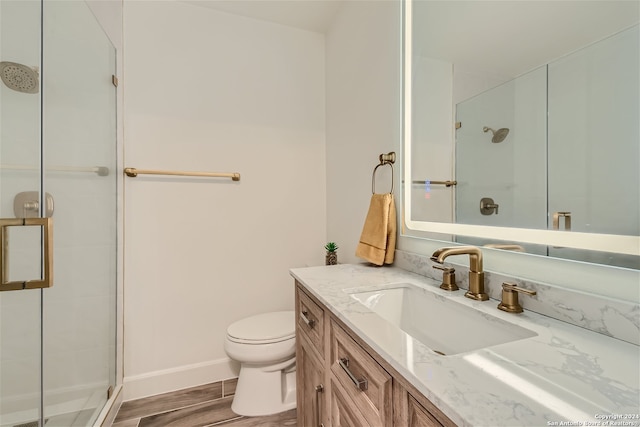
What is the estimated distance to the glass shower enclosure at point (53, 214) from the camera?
1.05m

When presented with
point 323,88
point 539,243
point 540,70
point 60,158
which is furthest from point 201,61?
point 539,243

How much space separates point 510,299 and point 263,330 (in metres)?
1.18

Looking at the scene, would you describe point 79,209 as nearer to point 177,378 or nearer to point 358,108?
point 177,378

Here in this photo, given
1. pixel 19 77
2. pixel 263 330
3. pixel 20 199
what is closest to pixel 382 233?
pixel 263 330

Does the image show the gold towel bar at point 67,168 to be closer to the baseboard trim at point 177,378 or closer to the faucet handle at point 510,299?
the baseboard trim at point 177,378

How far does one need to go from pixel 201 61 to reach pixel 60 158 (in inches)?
39.6

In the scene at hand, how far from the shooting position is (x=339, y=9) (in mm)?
1819

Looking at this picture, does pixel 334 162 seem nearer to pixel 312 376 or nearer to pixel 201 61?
pixel 201 61

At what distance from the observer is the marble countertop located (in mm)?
362

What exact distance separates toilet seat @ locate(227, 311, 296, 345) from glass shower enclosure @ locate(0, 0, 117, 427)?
686 mm

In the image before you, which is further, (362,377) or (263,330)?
(263,330)

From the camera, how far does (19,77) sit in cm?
108

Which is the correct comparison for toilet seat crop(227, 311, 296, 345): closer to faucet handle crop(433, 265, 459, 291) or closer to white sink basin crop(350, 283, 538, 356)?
white sink basin crop(350, 283, 538, 356)

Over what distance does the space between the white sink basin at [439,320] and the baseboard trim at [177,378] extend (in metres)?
1.32
